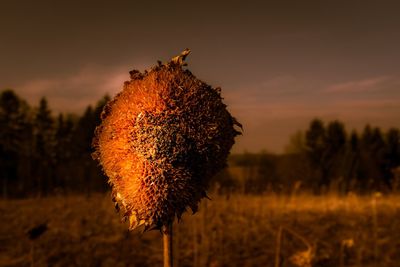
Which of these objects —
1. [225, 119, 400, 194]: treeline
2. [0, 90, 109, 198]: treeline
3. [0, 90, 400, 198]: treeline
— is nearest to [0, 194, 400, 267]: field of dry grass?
[225, 119, 400, 194]: treeline

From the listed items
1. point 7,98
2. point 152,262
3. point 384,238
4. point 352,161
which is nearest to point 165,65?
point 152,262

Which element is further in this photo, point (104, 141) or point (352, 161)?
point (352, 161)

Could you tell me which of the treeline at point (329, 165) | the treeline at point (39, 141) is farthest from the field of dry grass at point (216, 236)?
the treeline at point (39, 141)

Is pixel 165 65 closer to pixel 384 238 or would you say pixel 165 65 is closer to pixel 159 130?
pixel 159 130

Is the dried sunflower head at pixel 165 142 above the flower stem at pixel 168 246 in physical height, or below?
above

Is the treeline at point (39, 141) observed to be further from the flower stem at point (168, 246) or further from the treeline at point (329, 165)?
the flower stem at point (168, 246)

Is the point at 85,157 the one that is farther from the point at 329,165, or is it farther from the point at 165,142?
the point at 165,142
